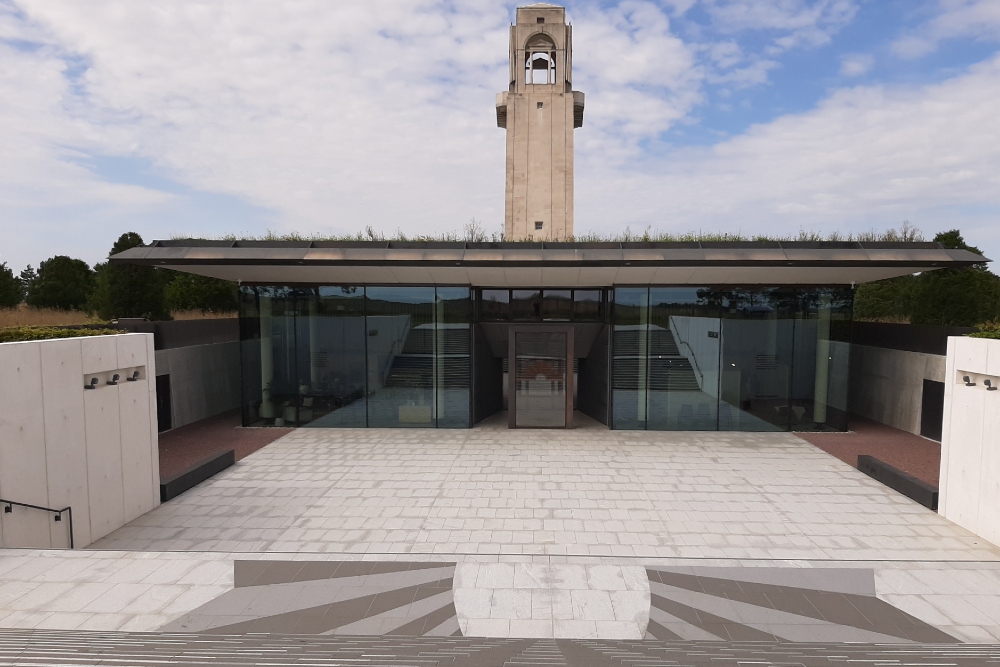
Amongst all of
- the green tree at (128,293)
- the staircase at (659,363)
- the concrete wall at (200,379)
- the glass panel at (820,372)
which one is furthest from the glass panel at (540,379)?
the green tree at (128,293)

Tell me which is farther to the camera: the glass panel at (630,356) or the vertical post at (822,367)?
the vertical post at (822,367)

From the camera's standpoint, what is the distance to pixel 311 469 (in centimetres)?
1116

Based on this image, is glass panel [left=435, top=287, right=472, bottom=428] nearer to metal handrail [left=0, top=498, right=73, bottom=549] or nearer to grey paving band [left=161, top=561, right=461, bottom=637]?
grey paving band [left=161, top=561, right=461, bottom=637]

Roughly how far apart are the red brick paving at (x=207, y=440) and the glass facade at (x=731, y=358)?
10019 millimetres

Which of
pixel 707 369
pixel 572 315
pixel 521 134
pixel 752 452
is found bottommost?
pixel 752 452

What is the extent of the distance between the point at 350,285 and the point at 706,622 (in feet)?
40.6

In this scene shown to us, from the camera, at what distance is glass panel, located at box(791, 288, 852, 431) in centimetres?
1484

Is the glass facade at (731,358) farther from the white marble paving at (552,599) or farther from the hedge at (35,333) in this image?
the hedge at (35,333)

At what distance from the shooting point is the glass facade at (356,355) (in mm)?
14914

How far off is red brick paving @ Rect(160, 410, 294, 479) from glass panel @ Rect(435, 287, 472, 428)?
4.59 metres

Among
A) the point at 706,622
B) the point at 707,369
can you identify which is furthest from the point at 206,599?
the point at 707,369

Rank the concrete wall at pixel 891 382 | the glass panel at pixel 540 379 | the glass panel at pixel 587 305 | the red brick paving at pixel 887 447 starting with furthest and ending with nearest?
the glass panel at pixel 587 305 → the glass panel at pixel 540 379 → the concrete wall at pixel 891 382 → the red brick paving at pixel 887 447

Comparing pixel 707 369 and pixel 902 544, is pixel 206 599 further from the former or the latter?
pixel 707 369

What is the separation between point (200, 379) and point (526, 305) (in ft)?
35.5
